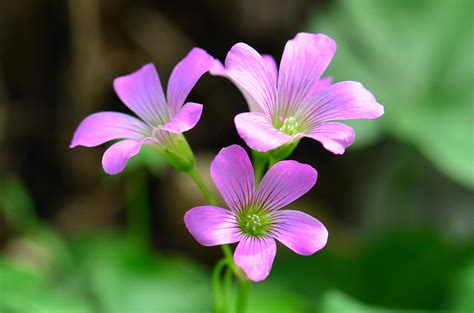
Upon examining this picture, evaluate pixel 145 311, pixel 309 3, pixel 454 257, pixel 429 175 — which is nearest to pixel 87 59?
pixel 309 3

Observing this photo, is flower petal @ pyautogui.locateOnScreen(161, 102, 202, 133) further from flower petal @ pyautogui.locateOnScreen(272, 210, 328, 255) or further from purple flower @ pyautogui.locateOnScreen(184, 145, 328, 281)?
flower petal @ pyautogui.locateOnScreen(272, 210, 328, 255)

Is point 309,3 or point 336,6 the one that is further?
point 309,3

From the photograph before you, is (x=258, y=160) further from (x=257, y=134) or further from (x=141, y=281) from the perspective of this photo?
(x=141, y=281)

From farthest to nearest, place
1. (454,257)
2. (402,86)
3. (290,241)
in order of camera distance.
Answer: (402,86)
(454,257)
(290,241)

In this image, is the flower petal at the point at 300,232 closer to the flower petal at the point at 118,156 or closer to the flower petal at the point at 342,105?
the flower petal at the point at 342,105

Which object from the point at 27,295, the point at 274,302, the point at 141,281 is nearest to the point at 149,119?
the point at 27,295

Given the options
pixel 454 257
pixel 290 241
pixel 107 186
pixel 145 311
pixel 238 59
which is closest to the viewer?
pixel 290 241

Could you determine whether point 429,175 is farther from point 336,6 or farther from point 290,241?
point 290,241
